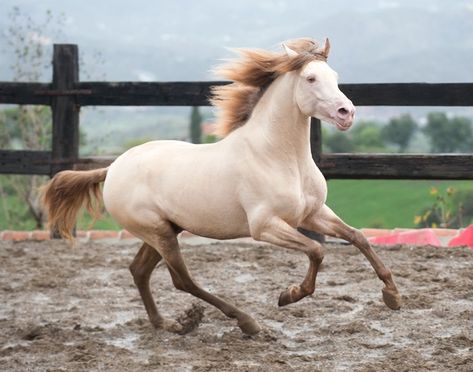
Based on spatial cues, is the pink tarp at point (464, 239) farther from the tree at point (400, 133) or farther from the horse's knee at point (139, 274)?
the tree at point (400, 133)

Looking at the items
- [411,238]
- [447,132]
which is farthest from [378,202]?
[411,238]

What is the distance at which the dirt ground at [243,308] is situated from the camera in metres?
4.25

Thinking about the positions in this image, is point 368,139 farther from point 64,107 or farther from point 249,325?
point 249,325

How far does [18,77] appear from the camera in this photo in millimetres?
10625

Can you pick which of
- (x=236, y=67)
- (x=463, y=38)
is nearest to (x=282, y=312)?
(x=236, y=67)

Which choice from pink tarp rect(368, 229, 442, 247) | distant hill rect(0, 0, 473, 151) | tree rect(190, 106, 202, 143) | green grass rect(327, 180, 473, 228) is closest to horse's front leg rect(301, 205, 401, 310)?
distant hill rect(0, 0, 473, 151)

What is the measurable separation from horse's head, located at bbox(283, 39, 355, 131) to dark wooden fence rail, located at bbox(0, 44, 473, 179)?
301 cm

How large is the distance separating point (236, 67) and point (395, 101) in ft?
9.72

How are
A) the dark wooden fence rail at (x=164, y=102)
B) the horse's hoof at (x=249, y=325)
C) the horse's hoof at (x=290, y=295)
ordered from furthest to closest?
the dark wooden fence rail at (x=164, y=102) → the horse's hoof at (x=249, y=325) → the horse's hoof at (x=290, y=295)

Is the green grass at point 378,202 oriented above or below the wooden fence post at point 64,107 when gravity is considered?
below

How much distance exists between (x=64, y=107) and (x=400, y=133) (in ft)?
52.8

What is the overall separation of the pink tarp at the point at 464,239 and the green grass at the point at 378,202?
8.60 meters

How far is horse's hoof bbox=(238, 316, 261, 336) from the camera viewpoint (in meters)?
4.63

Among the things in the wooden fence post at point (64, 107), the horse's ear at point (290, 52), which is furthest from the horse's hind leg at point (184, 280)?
the wooden fence post at point (64, 107)
